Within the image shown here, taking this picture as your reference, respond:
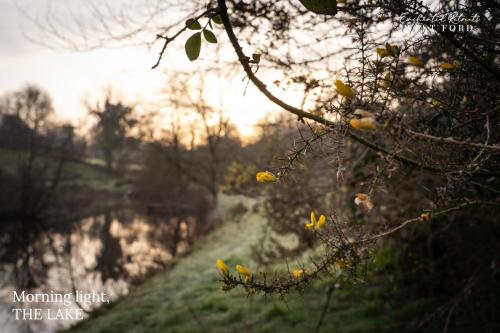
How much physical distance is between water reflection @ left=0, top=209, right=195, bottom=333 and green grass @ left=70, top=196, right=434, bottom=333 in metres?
1.61

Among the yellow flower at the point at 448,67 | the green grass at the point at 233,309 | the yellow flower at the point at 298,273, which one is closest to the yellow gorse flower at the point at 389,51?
the yellow flower at the point at 448,67

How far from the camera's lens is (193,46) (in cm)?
114

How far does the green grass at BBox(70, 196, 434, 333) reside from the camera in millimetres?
5684

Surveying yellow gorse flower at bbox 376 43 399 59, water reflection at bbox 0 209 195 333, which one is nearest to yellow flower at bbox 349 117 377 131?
yellow gorse flower at bbox 376 43 399 59

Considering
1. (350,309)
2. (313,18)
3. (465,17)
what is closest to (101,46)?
(313,18)

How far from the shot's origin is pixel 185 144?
26.8 metres

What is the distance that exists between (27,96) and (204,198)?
22294mm

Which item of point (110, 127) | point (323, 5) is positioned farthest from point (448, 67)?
point (110, 127)

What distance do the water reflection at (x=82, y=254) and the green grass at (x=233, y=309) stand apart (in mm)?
1606

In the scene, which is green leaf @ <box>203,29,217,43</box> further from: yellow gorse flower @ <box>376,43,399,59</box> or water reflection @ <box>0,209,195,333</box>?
water reflection @ <box>0,209,195,333</box>

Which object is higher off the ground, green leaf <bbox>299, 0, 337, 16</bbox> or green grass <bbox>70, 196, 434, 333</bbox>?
green leaf <bbox>299, 0, 337, 16</bbox>

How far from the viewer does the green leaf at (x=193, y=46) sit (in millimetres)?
1136

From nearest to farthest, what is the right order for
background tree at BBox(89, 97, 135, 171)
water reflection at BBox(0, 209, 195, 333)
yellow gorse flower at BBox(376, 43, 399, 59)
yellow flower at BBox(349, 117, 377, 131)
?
yellow flower at BBox(349, 117, 377, 131) → yellow gorse flower at BBox(376, 43, 399, 59) → water reflection at BBox(0, 209, 195, 333) → background tree at BBox(89, 97, 135, 171)

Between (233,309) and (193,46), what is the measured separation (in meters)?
6.72
